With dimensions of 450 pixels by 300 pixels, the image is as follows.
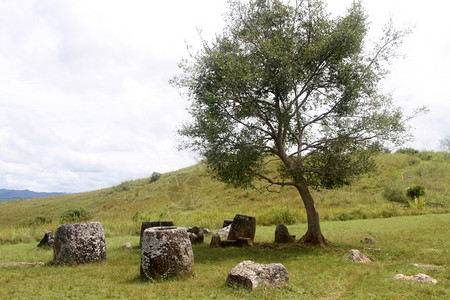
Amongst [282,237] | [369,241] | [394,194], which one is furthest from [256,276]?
[394,194]

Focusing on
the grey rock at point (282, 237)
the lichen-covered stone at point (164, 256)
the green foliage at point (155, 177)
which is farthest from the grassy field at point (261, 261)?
the green foliage at point (155, 177)

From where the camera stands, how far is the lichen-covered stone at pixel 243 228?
17.8 m

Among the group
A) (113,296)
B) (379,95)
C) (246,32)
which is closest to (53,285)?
(113,296)

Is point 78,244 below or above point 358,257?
above

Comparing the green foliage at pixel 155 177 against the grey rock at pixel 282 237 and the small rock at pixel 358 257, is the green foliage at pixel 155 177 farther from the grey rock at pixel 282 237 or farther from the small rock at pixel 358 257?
the small rock at pixel 358 257

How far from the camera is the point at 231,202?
4444cm

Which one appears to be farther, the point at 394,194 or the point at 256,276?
the point at 394,194

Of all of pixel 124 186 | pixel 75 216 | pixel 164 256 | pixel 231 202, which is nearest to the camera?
pixel 164 256

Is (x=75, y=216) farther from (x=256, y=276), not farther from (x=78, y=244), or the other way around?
(x=256, y=276)

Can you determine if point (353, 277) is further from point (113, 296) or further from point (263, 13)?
point (263, 13)

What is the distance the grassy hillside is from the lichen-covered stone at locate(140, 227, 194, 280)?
28.1ft

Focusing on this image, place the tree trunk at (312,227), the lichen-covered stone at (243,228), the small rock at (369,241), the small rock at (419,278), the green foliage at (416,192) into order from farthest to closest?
the green foliage at (416,192) < the lichen-covered stone at (243,228) < the small rock at (369,241) < the tree trunk at (312,227) < the small rock at (419,278)

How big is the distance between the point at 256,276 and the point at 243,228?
9084 mm

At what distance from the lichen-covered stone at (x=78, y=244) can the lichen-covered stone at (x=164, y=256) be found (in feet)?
12.5
